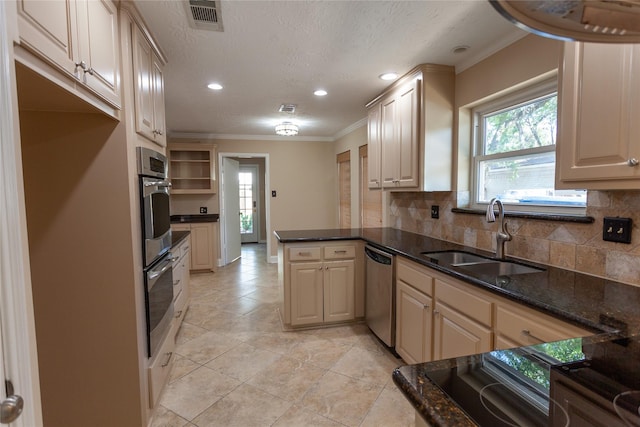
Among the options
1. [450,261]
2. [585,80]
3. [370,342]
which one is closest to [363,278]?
[370,342]

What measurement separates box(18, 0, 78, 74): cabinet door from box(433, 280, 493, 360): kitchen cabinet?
2035 millimetres

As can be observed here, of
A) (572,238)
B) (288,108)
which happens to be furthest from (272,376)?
(288,108)

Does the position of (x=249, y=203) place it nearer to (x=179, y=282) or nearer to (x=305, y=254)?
(x=179, y=282)

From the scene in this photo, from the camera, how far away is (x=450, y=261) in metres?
2.40

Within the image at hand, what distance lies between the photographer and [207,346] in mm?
2766

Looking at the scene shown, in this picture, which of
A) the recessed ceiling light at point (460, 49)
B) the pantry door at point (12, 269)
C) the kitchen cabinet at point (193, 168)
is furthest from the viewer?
the kitchen cabinet at point (193, 168)

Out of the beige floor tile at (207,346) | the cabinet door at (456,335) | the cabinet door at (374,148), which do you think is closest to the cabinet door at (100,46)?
the beige floor tile at (207,346)

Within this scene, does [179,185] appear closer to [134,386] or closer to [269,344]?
[269,344]

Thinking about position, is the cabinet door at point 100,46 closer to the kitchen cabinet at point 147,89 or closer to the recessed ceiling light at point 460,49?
the kitchen cabinet at point 147,89

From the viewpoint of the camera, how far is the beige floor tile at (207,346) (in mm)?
2596

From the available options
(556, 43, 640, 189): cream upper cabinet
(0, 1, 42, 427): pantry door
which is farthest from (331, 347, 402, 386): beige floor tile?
(0, 1, 42, 427): pantry door

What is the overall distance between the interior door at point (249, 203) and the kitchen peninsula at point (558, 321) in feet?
21.0

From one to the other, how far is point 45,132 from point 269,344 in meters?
2.20

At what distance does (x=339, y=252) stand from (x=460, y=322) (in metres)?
1.43
